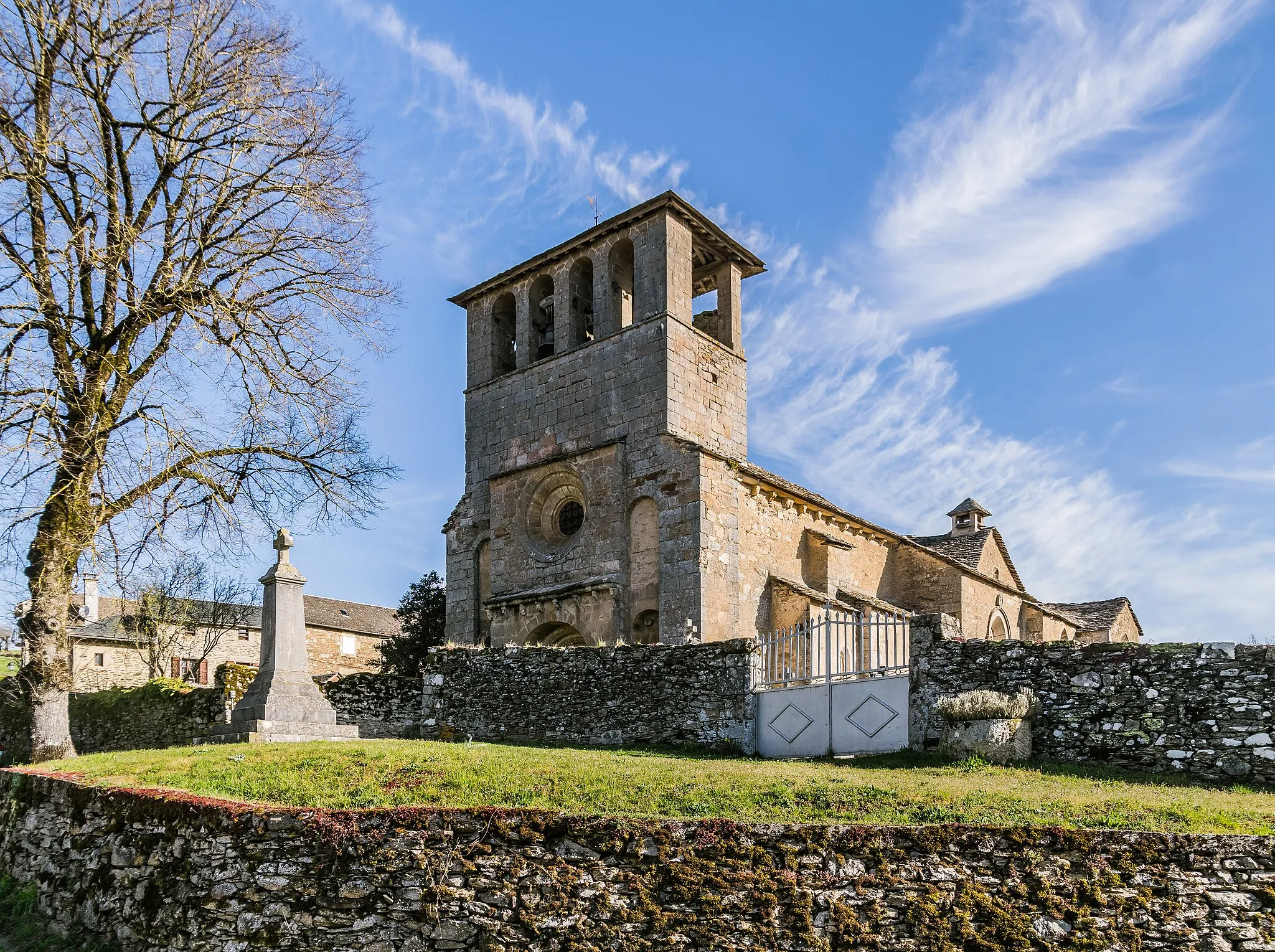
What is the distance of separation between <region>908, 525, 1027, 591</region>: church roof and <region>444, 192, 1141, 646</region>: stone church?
2.24 meters

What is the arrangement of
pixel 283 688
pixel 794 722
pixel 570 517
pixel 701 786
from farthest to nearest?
pixel 570 517 → pixel 283 688 → pixel 794 722 → pixel 701 786

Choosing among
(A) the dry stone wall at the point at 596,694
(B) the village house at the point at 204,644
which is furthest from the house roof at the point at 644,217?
(B) the village house at the point at 204,644

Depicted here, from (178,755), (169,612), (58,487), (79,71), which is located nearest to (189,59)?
(79,71)

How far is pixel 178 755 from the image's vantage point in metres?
12.7

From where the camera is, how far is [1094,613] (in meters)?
37.4

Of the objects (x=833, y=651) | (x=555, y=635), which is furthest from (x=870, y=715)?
(x=555, y=635)

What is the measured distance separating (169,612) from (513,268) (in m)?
17.9

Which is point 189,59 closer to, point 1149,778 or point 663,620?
point 663,620

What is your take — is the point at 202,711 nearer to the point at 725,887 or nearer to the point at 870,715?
the point at 870,715

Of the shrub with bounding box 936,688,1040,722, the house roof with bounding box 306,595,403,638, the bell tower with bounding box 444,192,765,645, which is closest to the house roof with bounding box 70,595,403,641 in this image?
the house roof with bounding box 306,595,403,638

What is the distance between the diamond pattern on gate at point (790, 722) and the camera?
13.0m

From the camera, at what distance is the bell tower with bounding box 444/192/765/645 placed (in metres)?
21.1

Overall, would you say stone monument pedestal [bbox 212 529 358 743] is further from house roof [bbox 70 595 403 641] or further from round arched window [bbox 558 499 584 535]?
house roof [bbox 70 595 403 641]

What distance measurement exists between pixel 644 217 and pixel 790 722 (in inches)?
531
